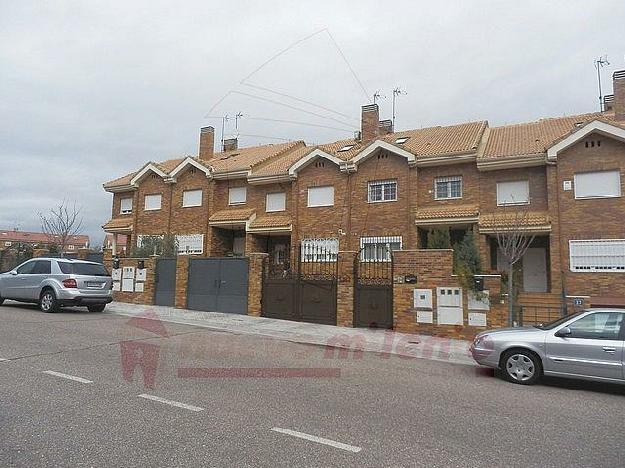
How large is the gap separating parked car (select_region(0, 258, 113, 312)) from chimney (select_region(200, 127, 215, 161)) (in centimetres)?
1542

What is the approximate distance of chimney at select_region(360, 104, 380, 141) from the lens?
23.2m

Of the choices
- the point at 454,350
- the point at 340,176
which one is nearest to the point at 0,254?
the point at 340,176

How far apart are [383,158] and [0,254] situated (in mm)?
23715

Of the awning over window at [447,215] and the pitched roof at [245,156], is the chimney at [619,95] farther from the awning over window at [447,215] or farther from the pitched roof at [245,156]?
the pitched roof at [245,156]

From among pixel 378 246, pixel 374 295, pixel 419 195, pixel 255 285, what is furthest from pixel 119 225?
pixel 374 295

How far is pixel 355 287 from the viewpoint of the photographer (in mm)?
13500

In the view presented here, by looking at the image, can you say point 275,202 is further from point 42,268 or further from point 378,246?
point 42,268

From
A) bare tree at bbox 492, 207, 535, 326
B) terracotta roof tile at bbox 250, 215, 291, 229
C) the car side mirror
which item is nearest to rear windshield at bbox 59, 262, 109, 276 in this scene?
terracotta roof tile at bbox 250, 215, 291, 229

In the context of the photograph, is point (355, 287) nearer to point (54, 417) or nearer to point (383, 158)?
point (383, 158)

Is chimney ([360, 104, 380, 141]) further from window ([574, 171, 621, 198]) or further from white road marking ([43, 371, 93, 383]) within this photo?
white road marking ([43, 371, 93, 383])

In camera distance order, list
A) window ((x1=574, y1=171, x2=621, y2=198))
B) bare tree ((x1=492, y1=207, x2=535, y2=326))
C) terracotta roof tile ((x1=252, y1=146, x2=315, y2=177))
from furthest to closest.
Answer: terracotta roof tile ((x1=252, y1=146, x2=315, y2=177)), window ((x1=574, y1=171, x2=621, y2=198)), bare tree ((x1=492, y1=207, x2=535, y2=326))

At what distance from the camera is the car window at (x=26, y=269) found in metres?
14.6

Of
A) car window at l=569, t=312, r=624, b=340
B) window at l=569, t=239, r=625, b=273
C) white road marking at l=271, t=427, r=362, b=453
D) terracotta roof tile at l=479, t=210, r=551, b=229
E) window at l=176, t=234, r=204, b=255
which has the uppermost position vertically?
terracotta roof tile at l=479, t=210, r=551, b=229

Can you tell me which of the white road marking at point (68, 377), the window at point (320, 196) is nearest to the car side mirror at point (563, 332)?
the white road marking at point (68, 377)
